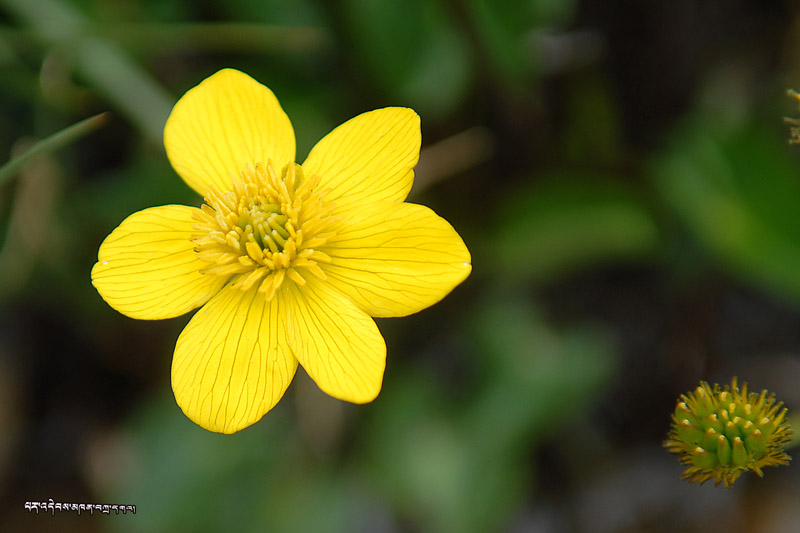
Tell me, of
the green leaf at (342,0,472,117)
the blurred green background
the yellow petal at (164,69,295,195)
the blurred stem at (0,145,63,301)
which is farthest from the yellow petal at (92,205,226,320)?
the blurred stem at (0,145,63,301)

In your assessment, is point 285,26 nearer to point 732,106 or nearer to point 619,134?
point 619,134

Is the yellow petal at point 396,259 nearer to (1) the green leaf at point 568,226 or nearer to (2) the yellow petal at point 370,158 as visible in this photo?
(2) the yellow petal at point 370,158

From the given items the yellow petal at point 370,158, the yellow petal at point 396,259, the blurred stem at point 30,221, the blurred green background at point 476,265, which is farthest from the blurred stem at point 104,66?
the yellow petal at point 396,259

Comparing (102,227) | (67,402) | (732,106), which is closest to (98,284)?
(102,227)

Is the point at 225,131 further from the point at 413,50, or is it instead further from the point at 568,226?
the point at 568,226

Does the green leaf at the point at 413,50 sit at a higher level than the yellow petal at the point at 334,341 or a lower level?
higher

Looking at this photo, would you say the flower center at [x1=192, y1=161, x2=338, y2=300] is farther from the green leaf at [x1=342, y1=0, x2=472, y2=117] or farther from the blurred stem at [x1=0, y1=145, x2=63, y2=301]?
the blurred stem at [x1=0, y1=145, x2=63, y2=301]
